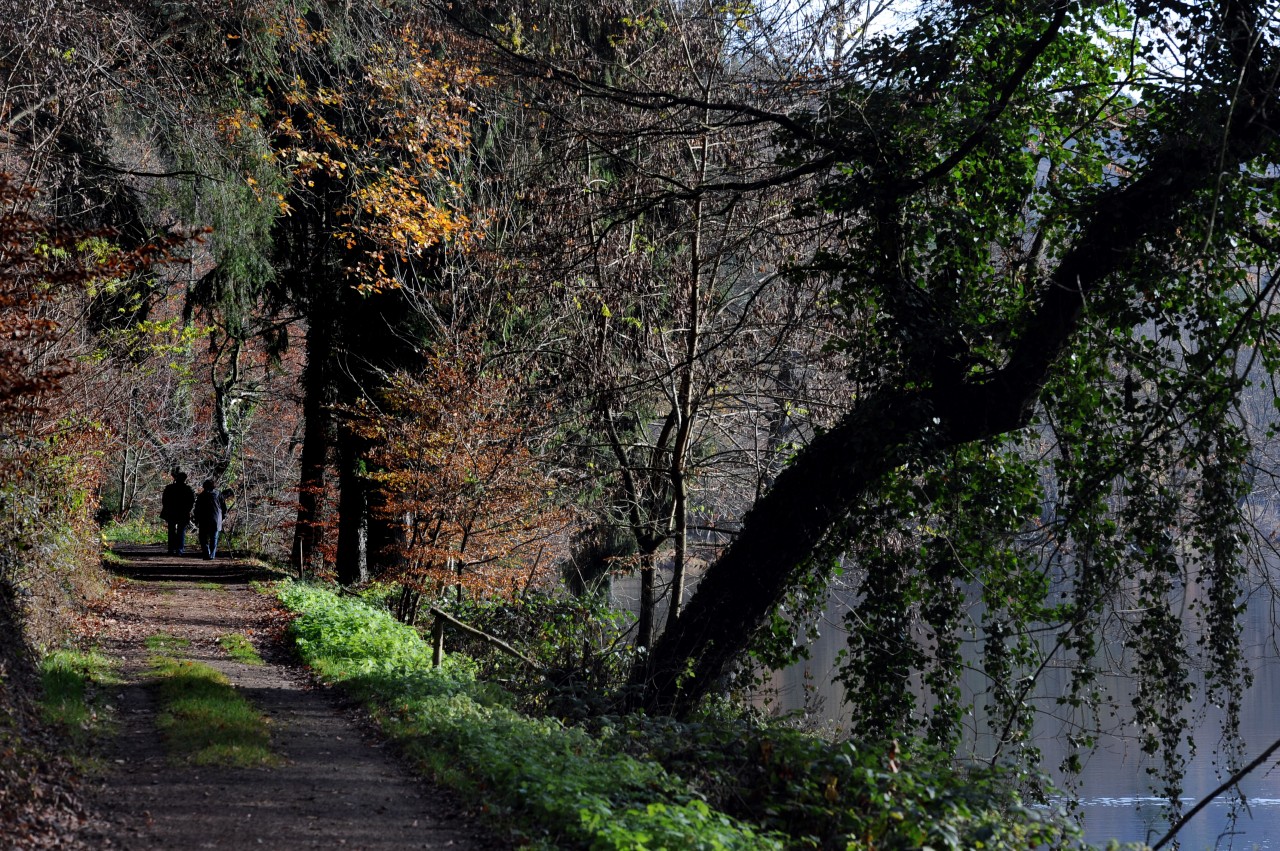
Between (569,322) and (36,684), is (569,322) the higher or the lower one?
the higher one

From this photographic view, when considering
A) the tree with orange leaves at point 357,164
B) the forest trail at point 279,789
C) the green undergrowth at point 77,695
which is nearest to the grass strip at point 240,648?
the forest trail at point 279,789

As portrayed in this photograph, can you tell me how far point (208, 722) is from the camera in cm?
823

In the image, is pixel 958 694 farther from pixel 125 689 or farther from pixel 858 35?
pixel 125 689

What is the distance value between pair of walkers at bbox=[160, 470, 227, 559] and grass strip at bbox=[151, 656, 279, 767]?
41.2ft

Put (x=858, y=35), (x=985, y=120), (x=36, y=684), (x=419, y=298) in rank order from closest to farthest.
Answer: (x=36, y=684) < (x=985, y=120) < (x=858, y=35) < (x=419, y=298)

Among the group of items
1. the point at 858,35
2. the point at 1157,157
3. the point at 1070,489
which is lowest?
the point at 1070,489

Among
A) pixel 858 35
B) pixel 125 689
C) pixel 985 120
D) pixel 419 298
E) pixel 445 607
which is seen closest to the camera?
pixel 985 120

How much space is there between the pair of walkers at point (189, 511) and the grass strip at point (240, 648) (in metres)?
9.79

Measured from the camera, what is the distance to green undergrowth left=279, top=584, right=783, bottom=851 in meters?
5.75

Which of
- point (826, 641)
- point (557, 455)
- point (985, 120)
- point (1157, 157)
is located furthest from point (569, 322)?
point (826, 641)

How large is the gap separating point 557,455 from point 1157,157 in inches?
374

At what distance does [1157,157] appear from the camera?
8250 mm

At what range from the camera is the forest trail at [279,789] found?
5914 mm

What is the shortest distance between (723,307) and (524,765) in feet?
26.5
